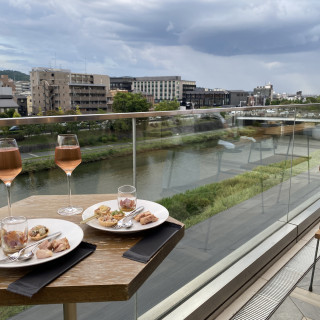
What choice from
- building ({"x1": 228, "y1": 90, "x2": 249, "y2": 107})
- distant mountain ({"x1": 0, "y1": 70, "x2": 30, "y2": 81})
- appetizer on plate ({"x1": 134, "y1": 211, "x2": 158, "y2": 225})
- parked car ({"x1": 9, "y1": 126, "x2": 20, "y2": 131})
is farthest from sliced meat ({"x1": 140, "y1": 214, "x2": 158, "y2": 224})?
distant mountain ({"x1": 0, "y1": 70, "x2": 30, "y2": 81})

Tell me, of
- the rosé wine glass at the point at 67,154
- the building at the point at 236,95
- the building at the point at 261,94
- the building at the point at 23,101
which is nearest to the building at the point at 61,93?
the building at the point at 23,101

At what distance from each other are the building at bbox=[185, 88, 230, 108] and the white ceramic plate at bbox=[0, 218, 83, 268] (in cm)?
7187

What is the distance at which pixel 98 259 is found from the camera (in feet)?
2.35

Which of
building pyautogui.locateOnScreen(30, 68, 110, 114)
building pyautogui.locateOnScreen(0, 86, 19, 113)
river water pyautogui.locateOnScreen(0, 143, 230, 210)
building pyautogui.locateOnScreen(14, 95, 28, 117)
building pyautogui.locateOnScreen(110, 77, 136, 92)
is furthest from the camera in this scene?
building pyautogui.locateOnScreen(110, 77, 136, 92)

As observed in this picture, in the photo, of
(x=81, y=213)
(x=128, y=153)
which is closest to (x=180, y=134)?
(x=128, y=153)

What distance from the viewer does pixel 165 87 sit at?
100062 mm

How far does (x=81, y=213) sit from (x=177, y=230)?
1.00ft

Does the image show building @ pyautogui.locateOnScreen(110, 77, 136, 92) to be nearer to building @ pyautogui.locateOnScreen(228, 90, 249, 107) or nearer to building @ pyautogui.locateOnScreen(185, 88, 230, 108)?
building @ pyautogui.locateOnScreen(185, 88, 230, 108)

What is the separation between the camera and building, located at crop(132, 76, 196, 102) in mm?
98875

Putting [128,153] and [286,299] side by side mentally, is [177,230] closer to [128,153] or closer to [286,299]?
[128,153]

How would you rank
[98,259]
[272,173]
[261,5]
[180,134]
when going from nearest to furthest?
[98,259], [180,134], [272,173], [261,5]

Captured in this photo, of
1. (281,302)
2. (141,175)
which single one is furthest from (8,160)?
(281,302)

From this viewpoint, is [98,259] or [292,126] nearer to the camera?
[98,259]

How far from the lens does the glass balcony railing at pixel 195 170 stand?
4.24ft
